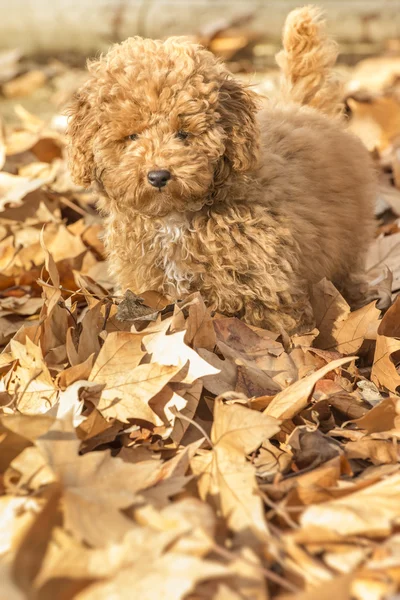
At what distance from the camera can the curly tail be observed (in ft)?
14.0

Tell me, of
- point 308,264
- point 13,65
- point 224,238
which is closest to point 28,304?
point 224,238

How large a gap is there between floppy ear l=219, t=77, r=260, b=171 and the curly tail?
1.13 metres

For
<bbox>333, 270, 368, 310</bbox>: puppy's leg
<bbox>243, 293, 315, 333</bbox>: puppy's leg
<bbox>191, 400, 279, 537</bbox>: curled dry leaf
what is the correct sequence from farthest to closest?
<bbox>333, 270, 368, 310</bbox>: puppy's leg
<bbox>243, 293, 315, 333</bbox>: puppy's leg
<bbox>191, 400, 279, 537</bbox>: curled dry leaf

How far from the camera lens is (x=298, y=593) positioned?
1.86 m

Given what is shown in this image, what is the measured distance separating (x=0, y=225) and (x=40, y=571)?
3.01 m

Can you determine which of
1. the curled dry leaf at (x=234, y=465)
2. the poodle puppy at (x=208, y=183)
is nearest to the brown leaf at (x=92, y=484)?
the curled dry leaf at (x=234, y=465)

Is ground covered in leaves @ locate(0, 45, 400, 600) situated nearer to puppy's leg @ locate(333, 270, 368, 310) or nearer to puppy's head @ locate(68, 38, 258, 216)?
puppy's leg @ locate(333, 270, 368, 310)

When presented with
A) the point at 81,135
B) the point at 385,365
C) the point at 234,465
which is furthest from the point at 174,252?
the point at 234,465

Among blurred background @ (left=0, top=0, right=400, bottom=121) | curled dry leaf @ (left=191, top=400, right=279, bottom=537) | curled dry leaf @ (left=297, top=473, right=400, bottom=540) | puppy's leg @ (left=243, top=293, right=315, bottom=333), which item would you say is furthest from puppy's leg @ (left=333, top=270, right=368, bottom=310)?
blurred background @ (left=0, top=0, right=400, bottom=121)

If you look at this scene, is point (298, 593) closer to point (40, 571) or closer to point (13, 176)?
point (40, 571)

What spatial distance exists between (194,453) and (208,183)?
123 cm

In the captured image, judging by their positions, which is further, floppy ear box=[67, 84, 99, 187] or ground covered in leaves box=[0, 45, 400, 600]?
floppy ear box=[67, 84, 99, 187]

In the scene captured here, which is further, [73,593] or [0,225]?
[0,225]

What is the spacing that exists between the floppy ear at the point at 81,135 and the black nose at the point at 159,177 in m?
0.42
